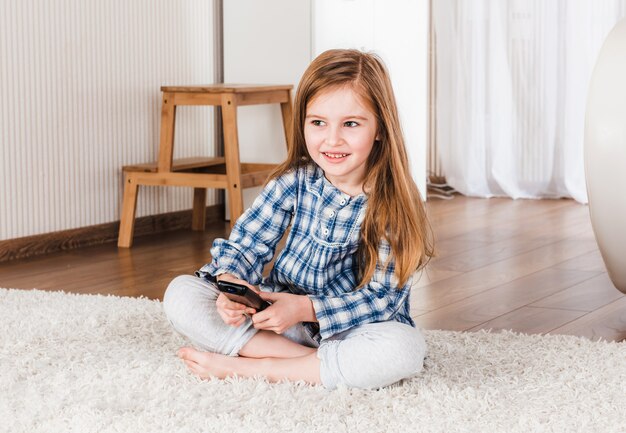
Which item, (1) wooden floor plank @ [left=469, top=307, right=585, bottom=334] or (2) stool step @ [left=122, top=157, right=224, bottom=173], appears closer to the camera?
(1) wooden floor plank @ [left=469, top=307, right=585, bottom=334]

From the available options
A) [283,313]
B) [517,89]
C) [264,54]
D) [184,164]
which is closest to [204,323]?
[283,313]

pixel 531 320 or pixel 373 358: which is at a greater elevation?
pixel 373 358

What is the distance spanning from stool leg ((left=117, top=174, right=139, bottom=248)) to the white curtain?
6.04 feet

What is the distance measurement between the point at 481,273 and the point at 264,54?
1.38 meters

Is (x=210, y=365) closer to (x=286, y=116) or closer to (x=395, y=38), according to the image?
(x=286, y=116)

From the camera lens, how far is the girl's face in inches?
63.7

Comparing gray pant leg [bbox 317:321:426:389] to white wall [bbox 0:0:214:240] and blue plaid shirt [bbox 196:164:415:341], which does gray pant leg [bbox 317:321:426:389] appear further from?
white wall [bbox 0:0:214:240]

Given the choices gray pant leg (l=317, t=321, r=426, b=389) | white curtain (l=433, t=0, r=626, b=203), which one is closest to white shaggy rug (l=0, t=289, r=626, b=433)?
gray pant leg (l=317, t=321, r=426, b=389)

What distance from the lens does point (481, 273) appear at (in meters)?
2.72

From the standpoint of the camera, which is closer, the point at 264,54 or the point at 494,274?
the point at 494,274

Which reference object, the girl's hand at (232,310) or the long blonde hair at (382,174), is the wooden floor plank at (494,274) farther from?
the girl's hand at (232,310)

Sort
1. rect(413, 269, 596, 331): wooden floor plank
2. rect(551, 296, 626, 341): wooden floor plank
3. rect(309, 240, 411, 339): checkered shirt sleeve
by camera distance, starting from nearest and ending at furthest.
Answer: rect(309, 240, 411, 339): checkered shirt sleeve → rect(551, 296, 626, 341): wooden floor plank → rect(413, 269, 596, 331): wooden floor plank

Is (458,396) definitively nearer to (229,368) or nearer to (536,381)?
(536,381)

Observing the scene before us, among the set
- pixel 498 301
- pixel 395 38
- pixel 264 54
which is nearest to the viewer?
pixel 498 301
